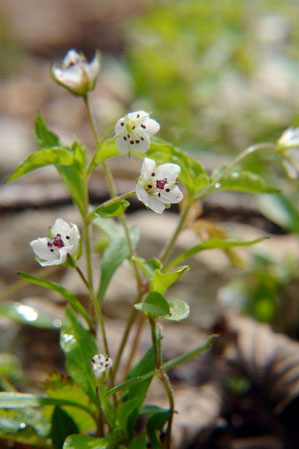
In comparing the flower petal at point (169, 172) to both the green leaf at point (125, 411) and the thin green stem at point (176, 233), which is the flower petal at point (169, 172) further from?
the green leaf at point (125, 411)

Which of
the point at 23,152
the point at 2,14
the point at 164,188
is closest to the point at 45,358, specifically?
the point at 164,188

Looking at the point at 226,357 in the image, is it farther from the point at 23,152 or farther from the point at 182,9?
the point at 182,9

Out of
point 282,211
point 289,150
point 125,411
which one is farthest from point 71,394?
point 282,211

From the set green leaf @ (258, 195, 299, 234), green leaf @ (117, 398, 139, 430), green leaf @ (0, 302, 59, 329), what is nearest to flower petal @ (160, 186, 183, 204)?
green leaf @ (117, 398, 139, 430)

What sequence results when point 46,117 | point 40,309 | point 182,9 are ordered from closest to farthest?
point 40,309, point 182,9, point 46,117

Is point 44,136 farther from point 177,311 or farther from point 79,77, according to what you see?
point 177,311

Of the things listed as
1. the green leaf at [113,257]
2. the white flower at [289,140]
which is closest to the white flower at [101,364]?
the green leaf at [113,257]

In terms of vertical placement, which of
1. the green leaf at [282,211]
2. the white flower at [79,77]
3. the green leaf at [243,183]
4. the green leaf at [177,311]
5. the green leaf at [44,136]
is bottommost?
the green leaf at [177,311]
